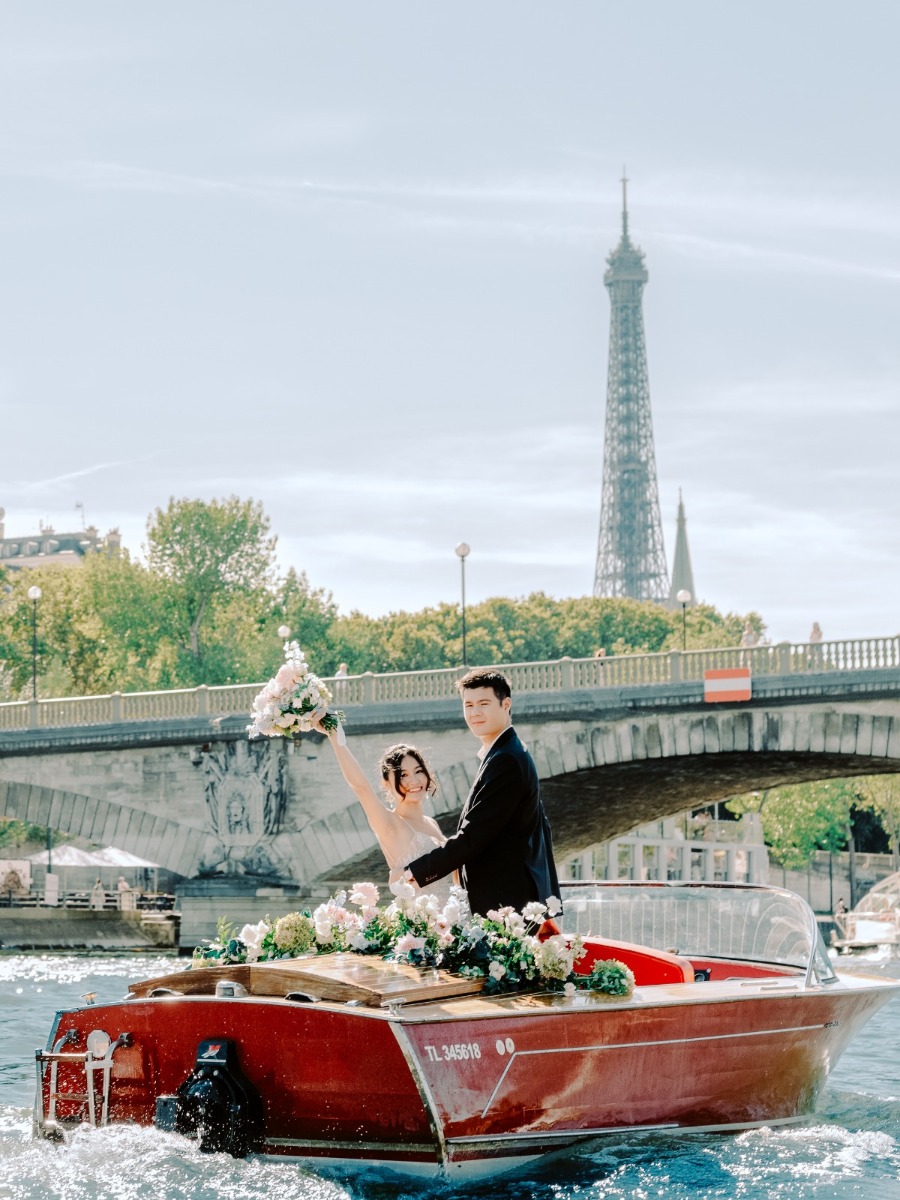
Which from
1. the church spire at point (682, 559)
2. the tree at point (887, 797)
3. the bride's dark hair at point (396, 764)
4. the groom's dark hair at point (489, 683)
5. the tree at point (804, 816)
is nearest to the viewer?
the groom's dark hair at point (489, 683)

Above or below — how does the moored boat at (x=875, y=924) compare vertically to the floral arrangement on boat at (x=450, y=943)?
below

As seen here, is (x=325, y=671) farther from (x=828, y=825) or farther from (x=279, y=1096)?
(x=279, y=1096)

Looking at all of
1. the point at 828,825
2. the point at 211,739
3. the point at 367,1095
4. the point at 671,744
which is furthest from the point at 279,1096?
the point at 828,825

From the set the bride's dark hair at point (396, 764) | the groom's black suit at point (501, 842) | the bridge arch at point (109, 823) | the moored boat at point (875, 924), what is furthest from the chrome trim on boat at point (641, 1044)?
the moored boat at point (875, 924)

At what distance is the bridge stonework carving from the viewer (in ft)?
117

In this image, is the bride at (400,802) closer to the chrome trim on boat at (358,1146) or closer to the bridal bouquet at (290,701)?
the bridal bouquet at (290,701)

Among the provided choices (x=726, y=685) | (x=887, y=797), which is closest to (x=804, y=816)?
(x=887, y=797)

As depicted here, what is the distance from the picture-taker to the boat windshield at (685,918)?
14.4 metres

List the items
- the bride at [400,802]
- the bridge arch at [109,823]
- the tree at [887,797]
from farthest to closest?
the tree at [887,797], the bridge arch at [109,823], the bride at [400,802]

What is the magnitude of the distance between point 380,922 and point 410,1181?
Result: 1527mm

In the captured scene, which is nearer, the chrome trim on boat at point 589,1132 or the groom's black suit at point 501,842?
the chrome trim on boat at point 589,1132

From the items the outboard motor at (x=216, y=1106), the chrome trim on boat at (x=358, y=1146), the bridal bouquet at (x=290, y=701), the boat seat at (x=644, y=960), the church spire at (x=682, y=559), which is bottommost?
the chrome trim on boat at (x=358, y=1146)

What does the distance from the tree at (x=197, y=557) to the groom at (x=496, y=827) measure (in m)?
54.0

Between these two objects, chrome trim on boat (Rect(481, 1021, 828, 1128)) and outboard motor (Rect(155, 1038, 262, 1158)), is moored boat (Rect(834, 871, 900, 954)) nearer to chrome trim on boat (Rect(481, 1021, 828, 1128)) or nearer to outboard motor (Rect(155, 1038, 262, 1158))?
chrome trim on boat (Rect(481, 1021, 828, 1128))
